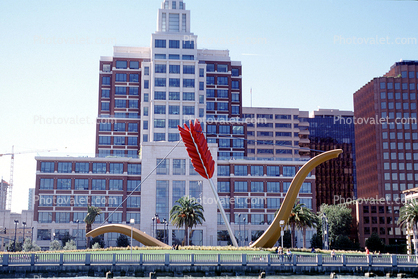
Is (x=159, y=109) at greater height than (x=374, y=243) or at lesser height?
greater

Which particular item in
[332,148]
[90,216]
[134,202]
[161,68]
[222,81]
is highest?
[161,68]

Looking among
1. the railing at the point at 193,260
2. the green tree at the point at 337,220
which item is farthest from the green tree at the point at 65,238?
the green tree at the point at 337,220

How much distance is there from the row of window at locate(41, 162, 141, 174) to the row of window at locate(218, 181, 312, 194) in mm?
19340

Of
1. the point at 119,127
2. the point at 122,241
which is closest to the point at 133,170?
the point at 122,241

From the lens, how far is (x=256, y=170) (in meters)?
116

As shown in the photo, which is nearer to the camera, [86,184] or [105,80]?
[86,184]

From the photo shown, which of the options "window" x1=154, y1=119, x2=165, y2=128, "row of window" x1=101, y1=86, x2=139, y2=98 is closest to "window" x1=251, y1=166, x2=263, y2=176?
"window" x1=154, y1=119, x2=165, y2=128

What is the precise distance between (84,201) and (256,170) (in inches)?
1504

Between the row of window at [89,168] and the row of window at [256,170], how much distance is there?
751 inches

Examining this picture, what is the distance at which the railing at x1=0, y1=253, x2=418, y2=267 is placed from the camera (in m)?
51.2

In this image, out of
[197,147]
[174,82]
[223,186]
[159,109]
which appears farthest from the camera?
[174,82]

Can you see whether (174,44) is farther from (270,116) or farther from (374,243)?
(374,243)

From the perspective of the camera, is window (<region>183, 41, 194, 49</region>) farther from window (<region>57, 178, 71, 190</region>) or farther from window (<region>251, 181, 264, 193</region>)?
window (<region>57, 178, 71, 190</region>)

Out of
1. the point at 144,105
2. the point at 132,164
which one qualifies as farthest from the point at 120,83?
the point at 132,164
